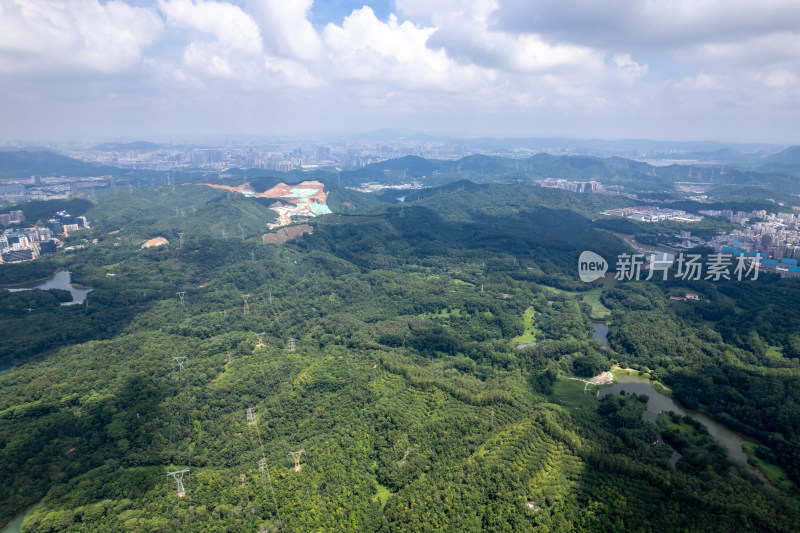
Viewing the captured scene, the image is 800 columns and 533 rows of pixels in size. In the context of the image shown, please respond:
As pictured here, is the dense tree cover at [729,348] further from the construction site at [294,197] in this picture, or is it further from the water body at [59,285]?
the construction site at [294,197]

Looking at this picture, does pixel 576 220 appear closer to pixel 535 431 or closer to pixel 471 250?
pixel 471 250

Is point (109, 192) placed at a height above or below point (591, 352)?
above

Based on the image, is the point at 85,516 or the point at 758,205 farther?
the point at 758,205

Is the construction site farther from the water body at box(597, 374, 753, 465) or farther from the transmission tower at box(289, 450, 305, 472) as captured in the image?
the water body at box(597, 374, 753, 465)

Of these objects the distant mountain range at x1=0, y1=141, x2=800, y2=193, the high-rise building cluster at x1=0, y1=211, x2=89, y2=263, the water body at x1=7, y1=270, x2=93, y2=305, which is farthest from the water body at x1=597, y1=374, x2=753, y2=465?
the distant mountain range at x1=0, y1=141, x2=800, y2=193

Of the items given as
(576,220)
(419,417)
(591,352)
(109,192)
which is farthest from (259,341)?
(109,192)
